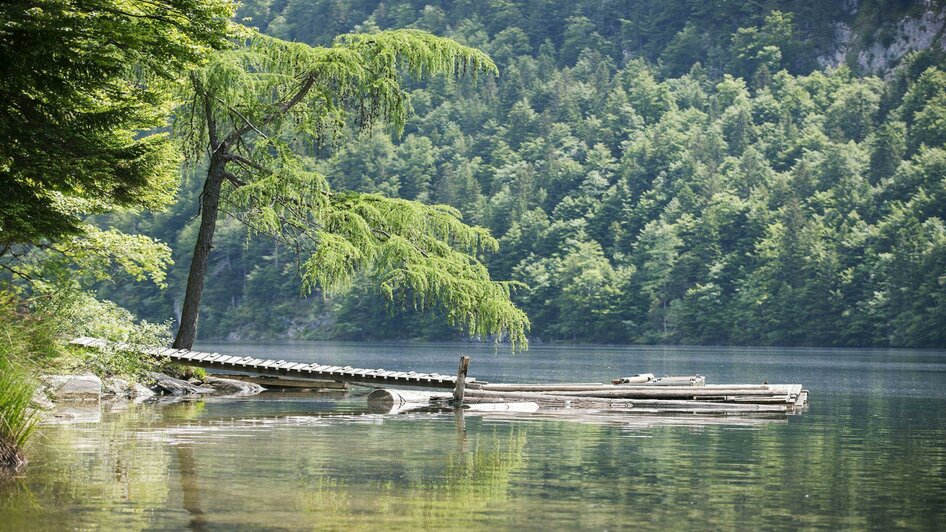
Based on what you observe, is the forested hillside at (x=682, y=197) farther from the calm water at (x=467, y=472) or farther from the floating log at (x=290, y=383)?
the calm water at (x=467, y=472)

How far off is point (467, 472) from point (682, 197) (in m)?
128

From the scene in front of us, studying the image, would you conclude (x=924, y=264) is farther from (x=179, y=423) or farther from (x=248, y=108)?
(x=179, y=423)

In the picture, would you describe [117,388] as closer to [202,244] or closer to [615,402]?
[202,244]

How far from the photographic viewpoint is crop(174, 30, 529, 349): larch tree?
33.2 meters

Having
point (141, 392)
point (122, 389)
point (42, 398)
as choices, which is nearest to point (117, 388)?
point (122, 389)

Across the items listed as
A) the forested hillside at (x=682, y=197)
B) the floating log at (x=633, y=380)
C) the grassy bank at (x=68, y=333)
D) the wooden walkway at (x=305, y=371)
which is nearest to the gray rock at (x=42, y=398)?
the grassy bank at (x=68, y=333)

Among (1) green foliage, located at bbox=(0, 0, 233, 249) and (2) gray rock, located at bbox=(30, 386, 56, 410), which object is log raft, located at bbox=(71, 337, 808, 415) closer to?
(2) gray rock, located at bbox=(30, 386, 56, 410)

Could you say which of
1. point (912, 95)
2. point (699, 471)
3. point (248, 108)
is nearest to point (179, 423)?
point (699, 471)

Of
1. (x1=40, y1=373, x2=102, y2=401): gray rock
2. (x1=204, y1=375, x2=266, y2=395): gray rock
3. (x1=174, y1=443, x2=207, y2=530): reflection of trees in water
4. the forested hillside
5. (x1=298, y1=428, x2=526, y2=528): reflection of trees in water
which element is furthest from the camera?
the forested hillside

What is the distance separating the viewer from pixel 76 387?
89.2 feet

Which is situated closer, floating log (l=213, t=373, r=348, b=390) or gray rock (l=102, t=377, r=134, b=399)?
gray rock (l=102, t=377, r=134, b=399)

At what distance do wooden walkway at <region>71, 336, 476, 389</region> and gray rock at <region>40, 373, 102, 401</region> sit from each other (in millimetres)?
3257

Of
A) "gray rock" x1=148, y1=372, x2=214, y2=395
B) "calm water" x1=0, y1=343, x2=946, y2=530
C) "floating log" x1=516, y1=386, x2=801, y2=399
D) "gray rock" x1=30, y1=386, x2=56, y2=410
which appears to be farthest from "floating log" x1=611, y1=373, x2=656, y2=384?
"gray rock" x1=30, y1=386, x2=56, y2=410

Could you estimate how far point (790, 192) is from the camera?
432 feet
